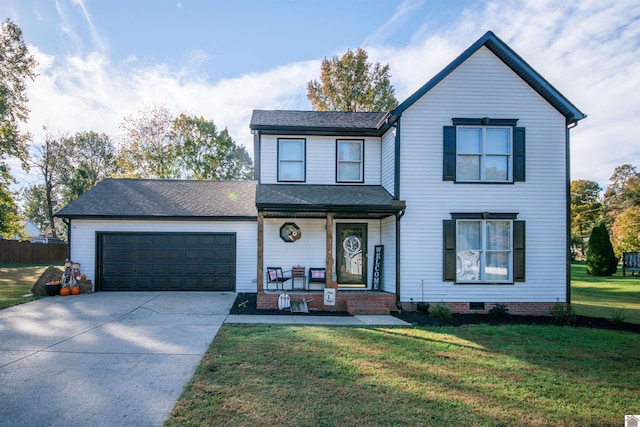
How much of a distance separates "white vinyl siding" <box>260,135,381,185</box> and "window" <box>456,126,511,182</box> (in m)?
2.71

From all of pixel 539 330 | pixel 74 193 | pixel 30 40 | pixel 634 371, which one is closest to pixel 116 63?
pixel 30 40

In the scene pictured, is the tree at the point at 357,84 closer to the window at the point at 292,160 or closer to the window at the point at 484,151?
the window at the point at 292,160

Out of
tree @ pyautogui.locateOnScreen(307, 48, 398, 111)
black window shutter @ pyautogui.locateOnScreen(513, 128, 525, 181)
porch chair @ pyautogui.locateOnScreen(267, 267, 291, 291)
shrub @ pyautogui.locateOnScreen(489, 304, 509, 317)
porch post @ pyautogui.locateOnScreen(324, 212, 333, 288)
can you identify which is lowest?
shrub @ pyautogui.locateOnScreen(489, 304, 509, 317)

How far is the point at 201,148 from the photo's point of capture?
32.3m

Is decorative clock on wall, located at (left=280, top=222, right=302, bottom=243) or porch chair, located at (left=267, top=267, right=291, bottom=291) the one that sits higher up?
decorative clock on wall, located at (left=280, top=222, right=302, bottom=243)

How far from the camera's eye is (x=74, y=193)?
111ft

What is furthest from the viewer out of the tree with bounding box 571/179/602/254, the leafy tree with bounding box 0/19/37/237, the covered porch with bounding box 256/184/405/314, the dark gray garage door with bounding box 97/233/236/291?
the tree with bounding box 571/179/602/254

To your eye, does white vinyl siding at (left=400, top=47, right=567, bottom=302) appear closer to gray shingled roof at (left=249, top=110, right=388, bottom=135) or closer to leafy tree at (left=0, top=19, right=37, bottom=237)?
gray shingled roof at (left=249, top=110, right=388, bottom=135)

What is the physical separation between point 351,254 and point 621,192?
57757mm

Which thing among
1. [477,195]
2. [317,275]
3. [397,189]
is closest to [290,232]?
[317,275]

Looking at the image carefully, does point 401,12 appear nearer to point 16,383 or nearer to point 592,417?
point 592,417

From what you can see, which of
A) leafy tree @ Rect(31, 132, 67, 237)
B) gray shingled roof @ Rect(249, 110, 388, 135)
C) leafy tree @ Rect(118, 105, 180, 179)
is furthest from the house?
leafy tree @ Rect(31, 132, 67, 237)

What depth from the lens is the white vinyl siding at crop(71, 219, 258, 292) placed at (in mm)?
13055

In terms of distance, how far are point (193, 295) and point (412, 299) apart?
6982 mm
